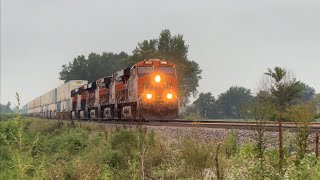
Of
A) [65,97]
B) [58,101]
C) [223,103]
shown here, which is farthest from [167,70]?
[223,103]

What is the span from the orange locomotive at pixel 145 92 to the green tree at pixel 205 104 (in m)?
76.4

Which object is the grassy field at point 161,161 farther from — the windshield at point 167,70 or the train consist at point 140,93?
the windshield at point 167,70

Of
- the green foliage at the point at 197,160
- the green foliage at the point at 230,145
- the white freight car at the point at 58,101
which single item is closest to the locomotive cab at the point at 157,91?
the green foliage at the point at 230,145

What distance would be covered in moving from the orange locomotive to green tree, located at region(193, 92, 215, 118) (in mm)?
76374

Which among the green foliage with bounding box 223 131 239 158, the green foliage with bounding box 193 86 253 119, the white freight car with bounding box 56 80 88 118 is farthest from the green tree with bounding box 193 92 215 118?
the green foliage with bounding box 223 131 239 158

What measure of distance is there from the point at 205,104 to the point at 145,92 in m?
83.9

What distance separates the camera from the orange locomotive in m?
24.5

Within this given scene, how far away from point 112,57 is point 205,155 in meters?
121

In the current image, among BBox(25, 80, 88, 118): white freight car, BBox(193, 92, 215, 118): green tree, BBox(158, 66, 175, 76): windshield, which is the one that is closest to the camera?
BBox(158, 66, 175, 76): windshield

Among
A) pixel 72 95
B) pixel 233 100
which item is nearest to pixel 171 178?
pixel 72 95

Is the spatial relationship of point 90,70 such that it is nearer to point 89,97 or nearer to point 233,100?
point 233,100

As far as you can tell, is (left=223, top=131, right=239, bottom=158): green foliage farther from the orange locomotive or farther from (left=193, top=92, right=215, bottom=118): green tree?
(left=193, top=92, right=215, bottom=118): green tree

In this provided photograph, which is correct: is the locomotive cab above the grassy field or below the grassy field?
above

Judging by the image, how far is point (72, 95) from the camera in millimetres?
46844
